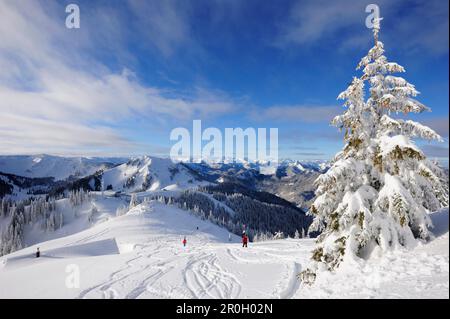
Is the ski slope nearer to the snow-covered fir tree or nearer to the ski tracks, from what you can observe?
the ski tracks

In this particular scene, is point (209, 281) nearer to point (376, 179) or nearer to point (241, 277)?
point (241, 277)

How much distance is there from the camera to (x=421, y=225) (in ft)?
28.8

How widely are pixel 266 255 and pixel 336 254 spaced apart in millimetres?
11240

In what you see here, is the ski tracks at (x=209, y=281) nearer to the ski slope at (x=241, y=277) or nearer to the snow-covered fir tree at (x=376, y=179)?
the ski slope at (x=241, y=277)

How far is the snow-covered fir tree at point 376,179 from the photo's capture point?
8.95 m

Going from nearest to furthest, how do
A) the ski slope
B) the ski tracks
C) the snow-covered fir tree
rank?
the ski slope < the snow-covered fir tree < the ski tracks

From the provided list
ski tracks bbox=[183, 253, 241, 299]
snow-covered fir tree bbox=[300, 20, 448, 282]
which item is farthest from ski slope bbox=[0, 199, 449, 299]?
snow-covered fir tree bbox=[300, 20, 448, 282]

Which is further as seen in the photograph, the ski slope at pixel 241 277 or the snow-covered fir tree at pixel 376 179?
the snow-covered fir tree at pixel 376 179

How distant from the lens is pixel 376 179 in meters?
10.3

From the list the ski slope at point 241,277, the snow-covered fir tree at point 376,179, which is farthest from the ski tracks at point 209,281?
the snow-covered fir tree at point 376,179

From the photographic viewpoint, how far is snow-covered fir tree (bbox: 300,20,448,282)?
29.3 ft
